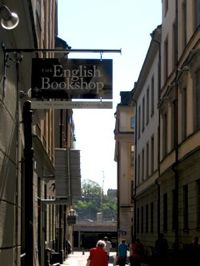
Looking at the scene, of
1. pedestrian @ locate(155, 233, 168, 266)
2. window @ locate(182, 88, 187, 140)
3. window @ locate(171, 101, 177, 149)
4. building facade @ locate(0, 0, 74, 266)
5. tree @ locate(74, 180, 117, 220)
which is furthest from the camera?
tree @ locate(74, 180, 117, 220)

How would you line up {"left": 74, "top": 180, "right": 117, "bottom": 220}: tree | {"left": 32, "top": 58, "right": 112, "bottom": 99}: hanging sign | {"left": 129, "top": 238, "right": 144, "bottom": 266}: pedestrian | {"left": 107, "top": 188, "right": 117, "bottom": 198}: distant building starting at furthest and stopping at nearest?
1. {"left": 107, "top": 188, "right": 117, "bottom": 198}: distant building
2. {"left": 74, "top": 180, "right": 117, "bottom": 220}: tree
3. {"left": 129, "top": 238, "right": 144, "bottom": 266}: pedestrian
4. {"left": 32, "top": 58, "right": 112, "bottom": 99}: hanging sign

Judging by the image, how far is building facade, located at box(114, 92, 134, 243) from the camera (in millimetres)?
77625

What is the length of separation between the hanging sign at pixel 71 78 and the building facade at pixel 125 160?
64.9 metres

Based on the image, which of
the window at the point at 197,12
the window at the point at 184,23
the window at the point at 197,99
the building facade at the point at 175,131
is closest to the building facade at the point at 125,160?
the building facade at the point at 175,131

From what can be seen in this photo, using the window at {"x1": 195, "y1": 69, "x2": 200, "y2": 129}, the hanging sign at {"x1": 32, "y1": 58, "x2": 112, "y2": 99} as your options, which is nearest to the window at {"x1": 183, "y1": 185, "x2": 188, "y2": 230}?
the window at {"x1": 195, "y1": 69, "x2": 200, "y2": 129}

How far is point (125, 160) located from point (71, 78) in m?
66.4

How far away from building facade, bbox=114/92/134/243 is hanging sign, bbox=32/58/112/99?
213 feet

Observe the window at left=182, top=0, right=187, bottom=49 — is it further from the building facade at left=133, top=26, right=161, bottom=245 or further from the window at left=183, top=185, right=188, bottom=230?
the building facade at left=133, top=26, right=161, bottom=245

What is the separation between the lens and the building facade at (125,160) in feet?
255

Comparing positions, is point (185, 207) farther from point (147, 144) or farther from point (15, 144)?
point (147, 144)

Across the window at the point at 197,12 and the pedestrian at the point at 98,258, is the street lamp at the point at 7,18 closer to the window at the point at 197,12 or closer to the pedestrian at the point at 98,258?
the pedestrian at the point at 98,258

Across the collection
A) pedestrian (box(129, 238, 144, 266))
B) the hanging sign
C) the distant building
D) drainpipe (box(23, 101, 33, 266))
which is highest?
the distant building

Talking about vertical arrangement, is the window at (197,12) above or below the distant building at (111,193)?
above

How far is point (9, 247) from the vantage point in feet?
40.3
